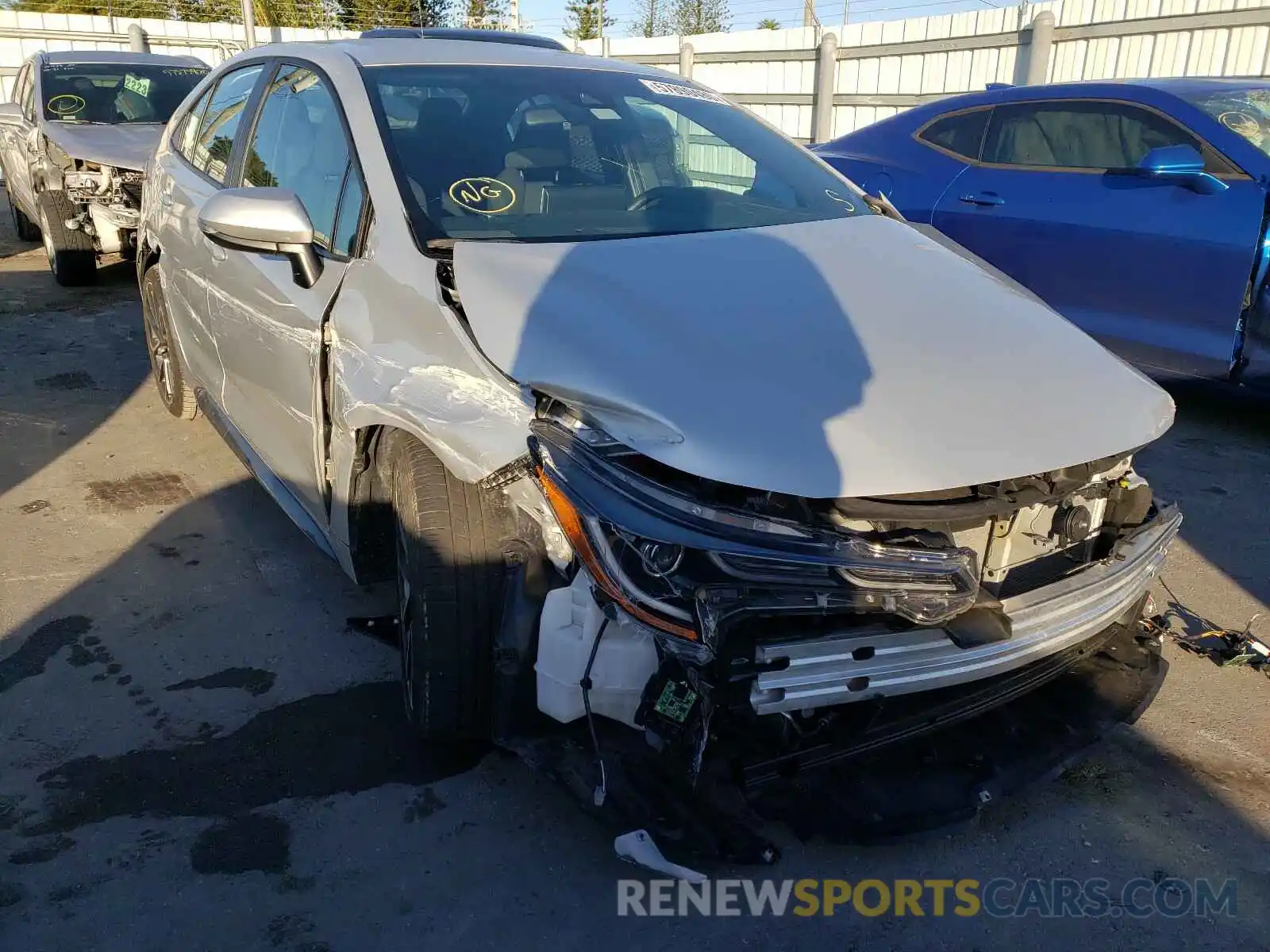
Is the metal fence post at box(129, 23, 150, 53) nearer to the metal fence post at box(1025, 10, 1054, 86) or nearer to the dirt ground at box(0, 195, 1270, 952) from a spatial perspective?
the metal fence post at box(1025, 10, 1054, 86)

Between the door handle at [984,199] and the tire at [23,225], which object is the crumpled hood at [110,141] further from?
the door handle at [984,199]

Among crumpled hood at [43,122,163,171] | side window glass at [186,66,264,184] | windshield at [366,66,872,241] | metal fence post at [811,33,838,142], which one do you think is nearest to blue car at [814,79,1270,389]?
windshield at [366,66,872,241]

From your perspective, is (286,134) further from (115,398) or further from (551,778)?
(115,398)

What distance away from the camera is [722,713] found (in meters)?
2.05

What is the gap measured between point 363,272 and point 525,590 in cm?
100

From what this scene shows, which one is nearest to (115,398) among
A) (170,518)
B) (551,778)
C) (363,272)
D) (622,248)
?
(170,518)

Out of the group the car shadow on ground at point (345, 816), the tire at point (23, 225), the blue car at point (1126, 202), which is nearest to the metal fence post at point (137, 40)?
the tire at point (23, 225)

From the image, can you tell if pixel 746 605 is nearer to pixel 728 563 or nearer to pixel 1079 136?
pixel 728 563

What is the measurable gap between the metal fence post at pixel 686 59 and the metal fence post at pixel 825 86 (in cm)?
259

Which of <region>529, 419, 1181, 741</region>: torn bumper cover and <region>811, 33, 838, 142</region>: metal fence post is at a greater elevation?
<region>811, 33, 838, 142</region>: metal fence post

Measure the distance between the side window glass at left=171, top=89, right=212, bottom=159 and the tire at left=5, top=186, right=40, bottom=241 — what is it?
709cm

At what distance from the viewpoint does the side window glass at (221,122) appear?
393cm

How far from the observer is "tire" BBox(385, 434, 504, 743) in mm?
2447

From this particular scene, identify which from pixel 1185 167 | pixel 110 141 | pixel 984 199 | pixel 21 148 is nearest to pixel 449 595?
pixel 1185 167
